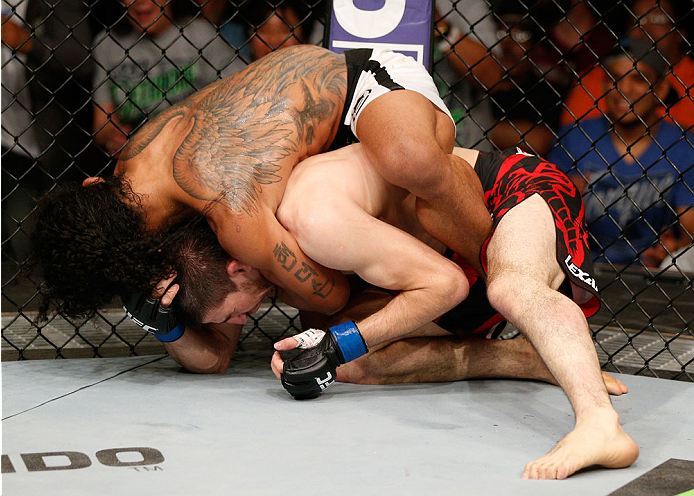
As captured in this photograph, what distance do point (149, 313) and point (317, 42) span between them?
6.86 feet

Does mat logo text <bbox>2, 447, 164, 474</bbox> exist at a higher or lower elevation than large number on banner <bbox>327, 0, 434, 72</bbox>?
lower

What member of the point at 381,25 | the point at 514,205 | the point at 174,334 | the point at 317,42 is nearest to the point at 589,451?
the point at 514,205

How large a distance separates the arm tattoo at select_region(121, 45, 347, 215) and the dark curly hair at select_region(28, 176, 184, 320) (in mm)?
162

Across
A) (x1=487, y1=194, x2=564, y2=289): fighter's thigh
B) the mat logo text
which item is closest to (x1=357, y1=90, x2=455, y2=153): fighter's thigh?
(x1=487, y1=194, x2=564, y2=289): fighter's thigh

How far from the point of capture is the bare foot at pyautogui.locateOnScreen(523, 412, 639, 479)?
1.23m

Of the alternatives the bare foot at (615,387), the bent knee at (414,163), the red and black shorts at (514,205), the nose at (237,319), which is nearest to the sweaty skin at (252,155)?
the nose at (237,319)

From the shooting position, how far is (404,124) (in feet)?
5.70

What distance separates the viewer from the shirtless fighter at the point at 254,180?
1694mm

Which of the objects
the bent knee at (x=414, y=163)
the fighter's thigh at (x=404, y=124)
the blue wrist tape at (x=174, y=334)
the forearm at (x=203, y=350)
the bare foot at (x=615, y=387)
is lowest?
the bare foot at (x=615, y=387)

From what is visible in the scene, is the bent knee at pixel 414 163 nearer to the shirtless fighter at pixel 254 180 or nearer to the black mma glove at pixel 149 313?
the shirtless fighter at pixel 254 180

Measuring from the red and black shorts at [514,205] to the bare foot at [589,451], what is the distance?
0.48m

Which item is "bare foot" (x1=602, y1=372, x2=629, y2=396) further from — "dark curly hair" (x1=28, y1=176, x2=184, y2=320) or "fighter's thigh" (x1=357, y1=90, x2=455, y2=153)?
"dark curly hair" (x1=28, y1=176, x2=184, y2=320)

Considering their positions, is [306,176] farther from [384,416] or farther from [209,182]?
[384,416]

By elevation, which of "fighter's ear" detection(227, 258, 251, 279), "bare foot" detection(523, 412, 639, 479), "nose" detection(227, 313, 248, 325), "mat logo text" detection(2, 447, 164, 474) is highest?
"fighter's ear" detection(227, 258, 251, 279)
